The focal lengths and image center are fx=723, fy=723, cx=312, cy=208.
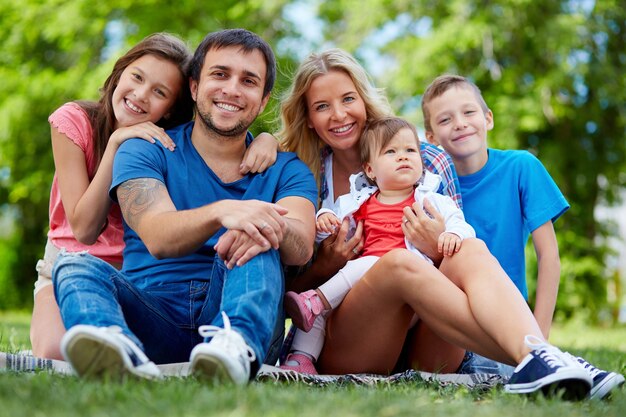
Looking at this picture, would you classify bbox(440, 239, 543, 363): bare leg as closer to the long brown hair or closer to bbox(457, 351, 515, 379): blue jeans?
bbox(457, 351, 515, 379): blue jeans

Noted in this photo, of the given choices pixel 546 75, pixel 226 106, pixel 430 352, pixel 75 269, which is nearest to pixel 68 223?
pixel 226 106

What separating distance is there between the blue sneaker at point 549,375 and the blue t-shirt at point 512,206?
1193 mm

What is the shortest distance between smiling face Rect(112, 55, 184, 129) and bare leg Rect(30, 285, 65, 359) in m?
0.98

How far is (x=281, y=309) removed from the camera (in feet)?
9.67

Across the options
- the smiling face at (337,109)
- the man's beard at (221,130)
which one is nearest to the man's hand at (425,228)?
the smiling face at (337,109)

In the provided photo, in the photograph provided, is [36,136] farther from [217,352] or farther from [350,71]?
[217,352]

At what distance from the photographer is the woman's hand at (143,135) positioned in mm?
3311

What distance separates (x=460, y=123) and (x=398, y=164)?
1.93 feet

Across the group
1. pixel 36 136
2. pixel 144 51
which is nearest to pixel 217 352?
pixel 144 51

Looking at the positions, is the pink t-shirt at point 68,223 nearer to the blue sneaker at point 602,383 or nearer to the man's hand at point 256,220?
the man's hand at point 256,220

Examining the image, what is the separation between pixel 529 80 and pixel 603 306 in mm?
4477

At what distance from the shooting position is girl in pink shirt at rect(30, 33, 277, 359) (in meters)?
3.37

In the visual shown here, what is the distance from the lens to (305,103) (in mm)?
3980

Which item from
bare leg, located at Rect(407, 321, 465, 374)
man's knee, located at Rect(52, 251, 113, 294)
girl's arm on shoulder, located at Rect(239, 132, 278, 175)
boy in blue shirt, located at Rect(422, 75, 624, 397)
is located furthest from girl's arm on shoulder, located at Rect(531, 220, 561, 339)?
man's knee, located at Rect(52, 251, 113, 294)
